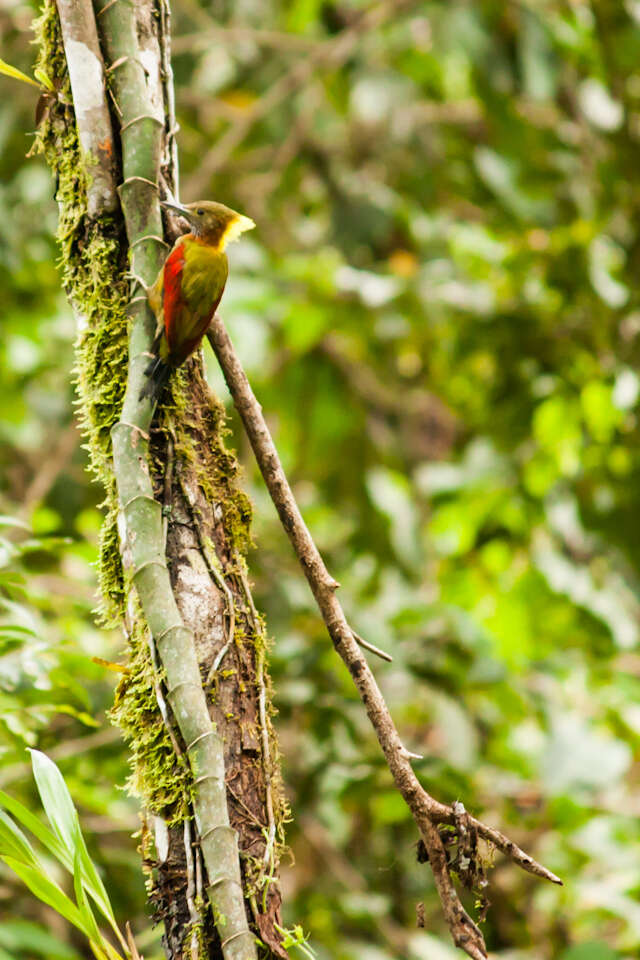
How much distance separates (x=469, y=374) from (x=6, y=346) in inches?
76.5

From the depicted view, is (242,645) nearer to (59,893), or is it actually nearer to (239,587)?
(239,587)

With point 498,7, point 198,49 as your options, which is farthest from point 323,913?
point 498,7

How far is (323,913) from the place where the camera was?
3.20m

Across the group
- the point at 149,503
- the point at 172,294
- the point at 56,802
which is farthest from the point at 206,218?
the point at 56,802

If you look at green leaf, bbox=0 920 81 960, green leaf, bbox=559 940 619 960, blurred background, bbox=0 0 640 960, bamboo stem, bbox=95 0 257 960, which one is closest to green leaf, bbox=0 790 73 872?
bamboo stem, bbox=95 0 257 960

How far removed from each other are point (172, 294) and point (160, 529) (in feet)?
0.96

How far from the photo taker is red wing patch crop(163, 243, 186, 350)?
1.17m

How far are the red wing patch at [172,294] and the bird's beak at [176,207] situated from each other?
0.08m

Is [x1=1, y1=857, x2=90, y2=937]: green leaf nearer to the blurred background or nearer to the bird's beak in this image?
the bird's beak

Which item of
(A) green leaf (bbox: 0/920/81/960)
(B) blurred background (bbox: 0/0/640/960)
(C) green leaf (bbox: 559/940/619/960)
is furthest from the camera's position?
(B) blurred background (bbox: 0/0/640/960)

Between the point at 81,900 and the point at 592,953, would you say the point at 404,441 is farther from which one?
the point at 81,900

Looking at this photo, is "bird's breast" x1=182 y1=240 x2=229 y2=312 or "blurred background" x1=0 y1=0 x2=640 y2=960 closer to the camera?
"bird's breast" x1=182 y1=240 x2=229 y2=312

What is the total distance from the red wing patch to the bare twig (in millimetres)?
111

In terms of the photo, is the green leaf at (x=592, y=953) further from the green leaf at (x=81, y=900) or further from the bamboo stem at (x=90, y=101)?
the bamboo stem at (x=90, y=101)
